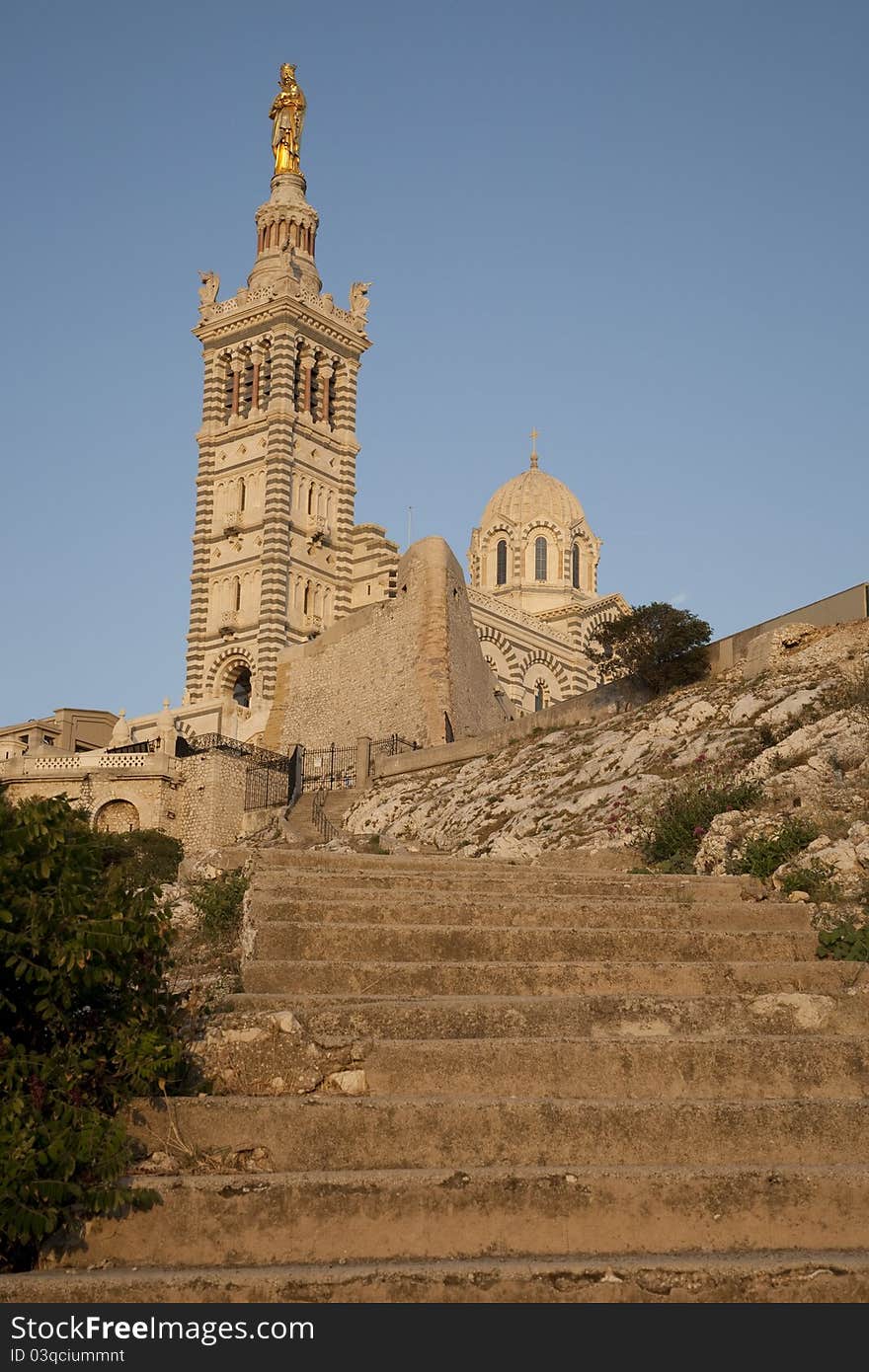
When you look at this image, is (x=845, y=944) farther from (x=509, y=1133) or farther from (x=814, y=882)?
(x=509, y=1133)

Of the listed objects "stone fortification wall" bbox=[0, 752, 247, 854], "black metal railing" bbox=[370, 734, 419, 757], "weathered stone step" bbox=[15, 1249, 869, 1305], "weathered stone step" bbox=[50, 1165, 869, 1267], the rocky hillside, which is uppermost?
"black metal railing" bbox=[370, 734, 419, 757]

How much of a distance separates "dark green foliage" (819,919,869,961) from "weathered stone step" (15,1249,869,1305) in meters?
3.29

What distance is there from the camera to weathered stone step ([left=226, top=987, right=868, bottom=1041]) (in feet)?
22.6

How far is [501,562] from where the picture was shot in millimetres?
68312

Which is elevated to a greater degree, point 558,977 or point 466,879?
point 466,879

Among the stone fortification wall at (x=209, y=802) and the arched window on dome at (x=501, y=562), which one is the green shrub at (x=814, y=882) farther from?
the arched window on dome at (x=501, y=562)

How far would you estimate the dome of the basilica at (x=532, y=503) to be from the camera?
6831cm

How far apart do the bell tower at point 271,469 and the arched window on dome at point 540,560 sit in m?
16.2

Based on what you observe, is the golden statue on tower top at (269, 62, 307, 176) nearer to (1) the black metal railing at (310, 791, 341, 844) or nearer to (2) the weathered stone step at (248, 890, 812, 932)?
(1) the black metal railing at (310, 791, 341, 844)

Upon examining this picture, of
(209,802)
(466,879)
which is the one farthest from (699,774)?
(209,802)

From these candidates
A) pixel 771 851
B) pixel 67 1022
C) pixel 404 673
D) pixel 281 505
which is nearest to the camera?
pixel 67 1022

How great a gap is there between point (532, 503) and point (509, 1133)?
63.5 metres

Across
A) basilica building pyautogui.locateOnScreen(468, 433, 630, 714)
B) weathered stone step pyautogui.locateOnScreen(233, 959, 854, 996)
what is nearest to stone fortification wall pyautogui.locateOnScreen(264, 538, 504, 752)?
basilica building pyautogui.locateOnScreen(468, 433, 630, 714)

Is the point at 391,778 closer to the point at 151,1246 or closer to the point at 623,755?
the point at 623,755
